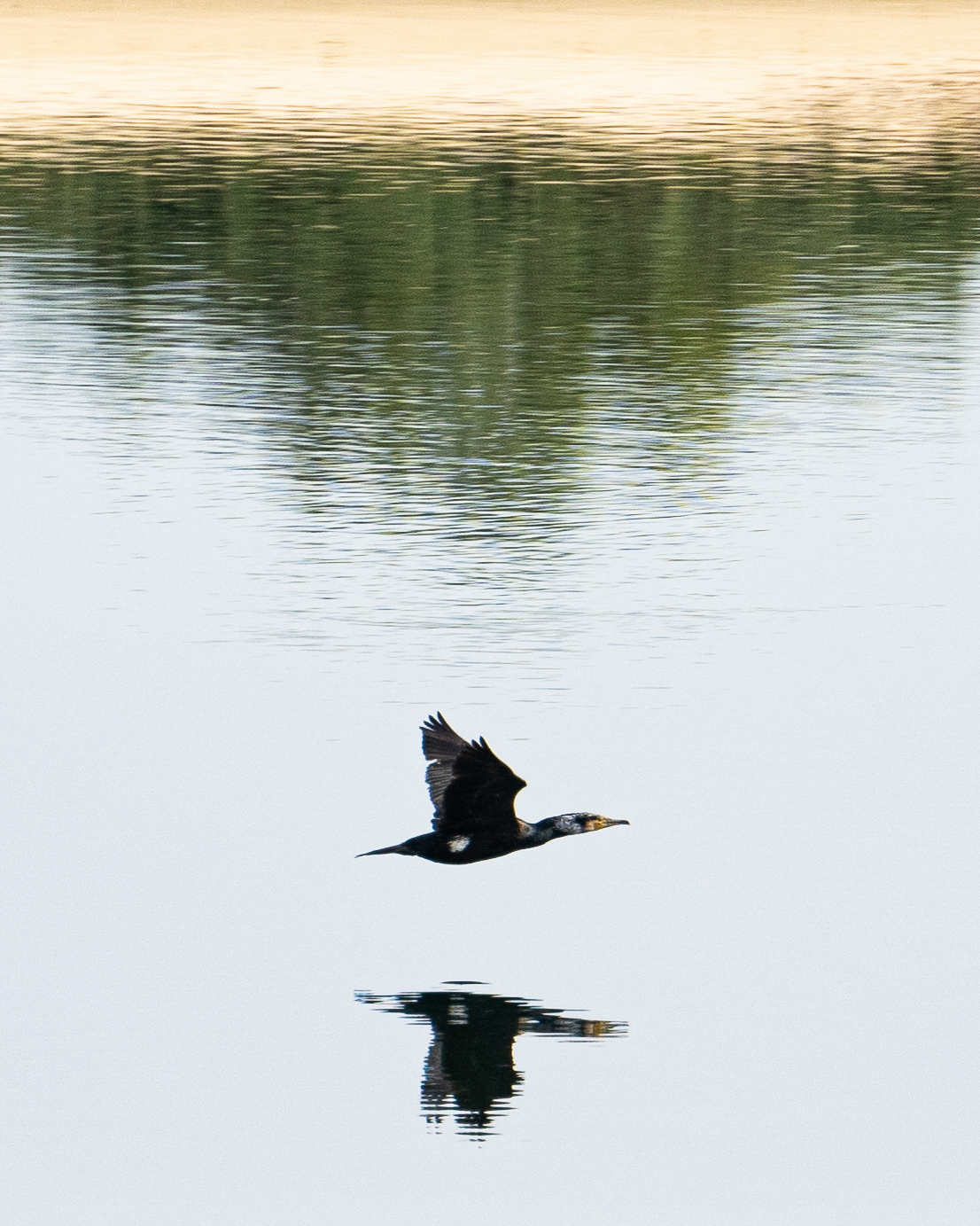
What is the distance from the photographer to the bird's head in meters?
11.6

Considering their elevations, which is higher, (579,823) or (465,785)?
(465,785)

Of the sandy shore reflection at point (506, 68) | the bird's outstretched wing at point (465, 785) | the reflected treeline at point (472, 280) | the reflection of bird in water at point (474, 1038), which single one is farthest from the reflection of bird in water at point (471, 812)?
the sandy shore reflection at point (506, 68)

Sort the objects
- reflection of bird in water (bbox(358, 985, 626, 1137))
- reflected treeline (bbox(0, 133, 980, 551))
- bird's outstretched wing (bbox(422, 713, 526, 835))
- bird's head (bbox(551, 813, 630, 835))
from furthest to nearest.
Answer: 1. reflected treeline (bbox(0, 133, 980, 551))
2. bird's head (bbox(551, 813, 630, 835))
3. bird's outstretched wing (bbox(422, 713, 526, 835))
4. reflection of bird in water (bbox(358, 985, 626, 1137))

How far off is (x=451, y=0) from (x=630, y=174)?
87.5 feet

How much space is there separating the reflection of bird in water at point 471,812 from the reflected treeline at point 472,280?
23.4 feet

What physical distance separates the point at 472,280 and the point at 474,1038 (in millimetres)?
20985

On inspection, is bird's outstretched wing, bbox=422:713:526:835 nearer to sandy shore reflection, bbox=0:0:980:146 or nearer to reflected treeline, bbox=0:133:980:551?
reflected treeline, bbox=0:133:980:551

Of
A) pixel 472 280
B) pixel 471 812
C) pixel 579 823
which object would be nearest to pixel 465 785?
pixel 471 812

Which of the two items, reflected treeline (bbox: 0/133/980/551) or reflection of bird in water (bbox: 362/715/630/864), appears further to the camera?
reflected treeline (bbox: 0/133/980/551)

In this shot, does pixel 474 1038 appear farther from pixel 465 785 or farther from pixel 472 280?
pixel 472 280

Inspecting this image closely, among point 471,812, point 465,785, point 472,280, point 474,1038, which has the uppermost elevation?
point 465,785

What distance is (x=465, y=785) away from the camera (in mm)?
11117

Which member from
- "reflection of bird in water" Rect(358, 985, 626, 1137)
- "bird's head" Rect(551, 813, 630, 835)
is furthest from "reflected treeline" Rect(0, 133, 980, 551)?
"reflection of bird in water" Rect(358, 985, 626, 1137)

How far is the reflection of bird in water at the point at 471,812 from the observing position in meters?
11.0
